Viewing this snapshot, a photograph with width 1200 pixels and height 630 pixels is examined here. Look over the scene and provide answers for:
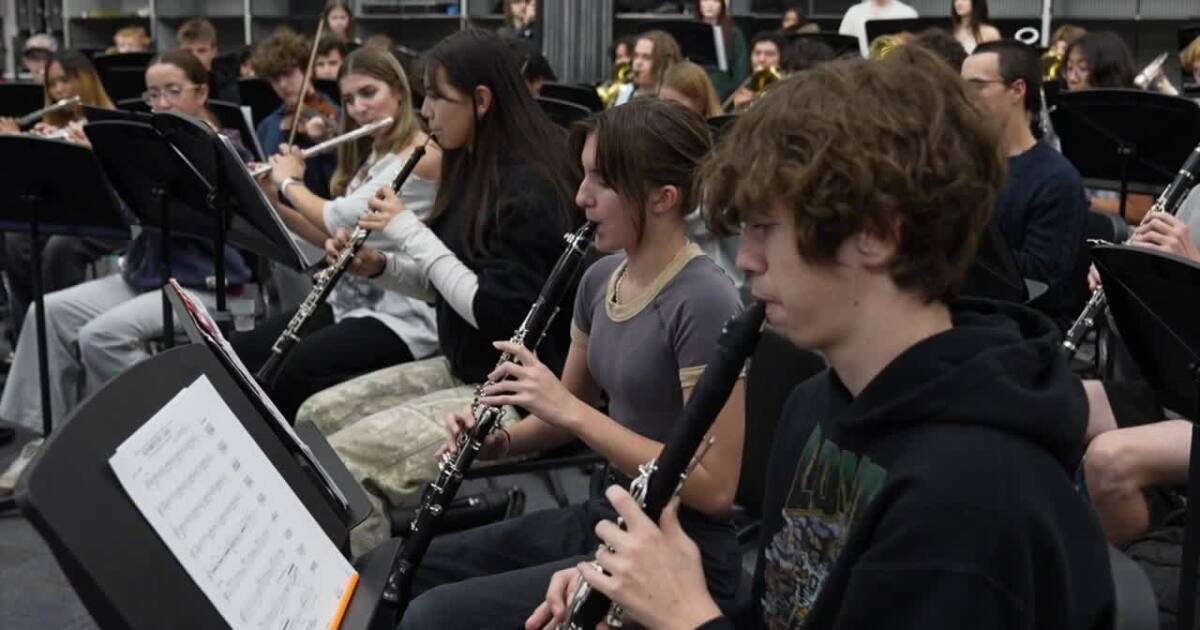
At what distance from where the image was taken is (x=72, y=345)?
373cm

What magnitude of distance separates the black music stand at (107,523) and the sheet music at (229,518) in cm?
1

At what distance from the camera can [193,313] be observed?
4.91 feet

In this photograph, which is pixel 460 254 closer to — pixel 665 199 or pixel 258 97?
pixel 665 199

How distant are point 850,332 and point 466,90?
68.8 inches

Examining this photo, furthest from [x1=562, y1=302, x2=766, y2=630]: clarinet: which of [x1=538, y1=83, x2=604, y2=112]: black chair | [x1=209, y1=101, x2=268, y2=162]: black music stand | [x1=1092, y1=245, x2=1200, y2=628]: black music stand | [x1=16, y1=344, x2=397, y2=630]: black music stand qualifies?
[x1=538, y1=83, x2=604, y2=112]: black chair

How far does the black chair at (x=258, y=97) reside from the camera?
5.71 meters

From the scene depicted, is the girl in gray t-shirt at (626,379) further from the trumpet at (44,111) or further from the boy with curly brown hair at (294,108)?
the trumpet at (44,111)

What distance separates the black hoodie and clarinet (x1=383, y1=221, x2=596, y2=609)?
907mm

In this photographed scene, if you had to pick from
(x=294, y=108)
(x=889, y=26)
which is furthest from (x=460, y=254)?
(x=889, y=26)

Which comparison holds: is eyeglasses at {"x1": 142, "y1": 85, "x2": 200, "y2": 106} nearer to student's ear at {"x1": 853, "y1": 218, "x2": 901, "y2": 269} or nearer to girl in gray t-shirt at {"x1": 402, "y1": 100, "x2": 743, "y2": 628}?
girl in gray t-shirt at {"x1": 402, "y1": 100, "x2": 743, "y2": 628}

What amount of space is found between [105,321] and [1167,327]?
9.03 ft

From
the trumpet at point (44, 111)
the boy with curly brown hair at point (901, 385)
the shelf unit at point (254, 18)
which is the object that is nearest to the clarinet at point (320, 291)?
the boy with curly brown hair at point (901, 385)

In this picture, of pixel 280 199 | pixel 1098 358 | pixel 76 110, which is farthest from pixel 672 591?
pixel 76 110

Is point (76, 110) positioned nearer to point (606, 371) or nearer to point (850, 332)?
point (606, 371)
